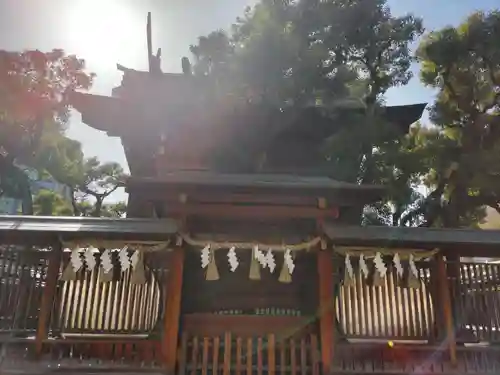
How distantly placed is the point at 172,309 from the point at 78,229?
228 centimetres

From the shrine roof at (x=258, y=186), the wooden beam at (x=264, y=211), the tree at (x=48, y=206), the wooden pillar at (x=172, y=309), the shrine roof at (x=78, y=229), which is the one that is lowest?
the wooden pillar at (x=172, y=309)

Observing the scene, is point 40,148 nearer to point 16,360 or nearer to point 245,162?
point 245,162

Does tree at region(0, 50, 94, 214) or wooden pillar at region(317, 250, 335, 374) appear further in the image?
tree at region(0, 50, 94, 214)

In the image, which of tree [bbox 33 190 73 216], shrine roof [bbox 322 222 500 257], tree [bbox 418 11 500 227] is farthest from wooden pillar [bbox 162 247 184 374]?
tree [bbox 33 190 73 216]

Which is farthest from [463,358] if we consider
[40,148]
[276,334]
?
[40,148]

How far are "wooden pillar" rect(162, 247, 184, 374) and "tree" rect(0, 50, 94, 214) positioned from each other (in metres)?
12.6

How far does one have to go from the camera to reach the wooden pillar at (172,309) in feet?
26.8

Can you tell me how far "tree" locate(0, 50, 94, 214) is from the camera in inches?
709

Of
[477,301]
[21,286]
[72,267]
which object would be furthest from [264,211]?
[21,286]

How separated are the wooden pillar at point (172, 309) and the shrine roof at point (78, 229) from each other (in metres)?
0.53

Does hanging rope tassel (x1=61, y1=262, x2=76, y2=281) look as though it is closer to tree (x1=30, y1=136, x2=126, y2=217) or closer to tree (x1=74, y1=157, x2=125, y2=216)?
tree (x1=30, y1=136, x2=126, y2=217)

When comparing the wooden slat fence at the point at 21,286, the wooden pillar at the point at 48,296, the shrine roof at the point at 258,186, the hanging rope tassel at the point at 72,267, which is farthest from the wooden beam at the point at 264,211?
the wooden slat fence at the point at 21,286

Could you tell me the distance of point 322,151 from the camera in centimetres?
1307

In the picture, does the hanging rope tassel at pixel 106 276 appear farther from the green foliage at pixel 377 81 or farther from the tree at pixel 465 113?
the tree at pixel 465 113
